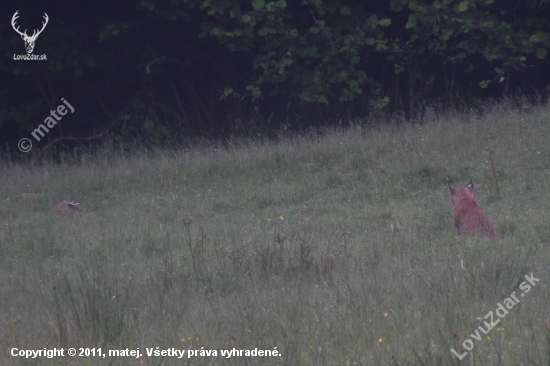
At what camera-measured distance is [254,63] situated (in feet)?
47.3

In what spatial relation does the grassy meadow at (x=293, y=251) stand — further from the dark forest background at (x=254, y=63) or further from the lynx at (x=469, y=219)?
the dark forest background at (x=254, y=63)

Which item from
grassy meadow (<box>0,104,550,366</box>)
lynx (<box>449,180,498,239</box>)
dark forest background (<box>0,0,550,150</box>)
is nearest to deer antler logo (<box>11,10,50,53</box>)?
dark forest background (<box>0,0,550,150</box>)

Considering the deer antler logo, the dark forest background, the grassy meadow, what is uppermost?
the deer antler logo

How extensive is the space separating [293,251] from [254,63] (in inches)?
331

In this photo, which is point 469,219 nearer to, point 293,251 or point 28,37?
point 293,251

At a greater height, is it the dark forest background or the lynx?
the dark forest background

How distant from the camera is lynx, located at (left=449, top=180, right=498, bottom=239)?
6512 mm

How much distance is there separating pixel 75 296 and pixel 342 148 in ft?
21.3

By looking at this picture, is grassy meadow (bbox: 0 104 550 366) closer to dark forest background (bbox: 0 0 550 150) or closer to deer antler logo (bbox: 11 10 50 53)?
dark forest background (bbox: 0 0 550 150)

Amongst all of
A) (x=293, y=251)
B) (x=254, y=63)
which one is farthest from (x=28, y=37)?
(x=293, y=251)

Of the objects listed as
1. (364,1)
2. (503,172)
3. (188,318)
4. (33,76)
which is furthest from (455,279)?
(33,76)

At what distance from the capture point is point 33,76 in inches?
597

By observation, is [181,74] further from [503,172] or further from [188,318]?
[188,318]

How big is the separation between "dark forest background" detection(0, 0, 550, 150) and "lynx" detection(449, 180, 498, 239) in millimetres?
6330
